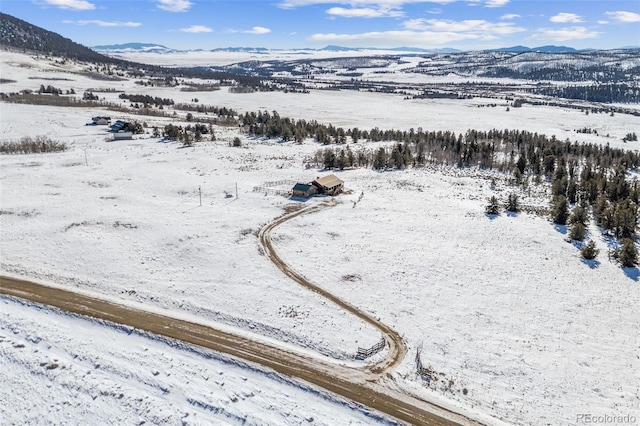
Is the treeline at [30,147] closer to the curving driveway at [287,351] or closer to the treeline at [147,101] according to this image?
the curving driveway at [287,351]

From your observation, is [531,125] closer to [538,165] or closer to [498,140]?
[498,140]

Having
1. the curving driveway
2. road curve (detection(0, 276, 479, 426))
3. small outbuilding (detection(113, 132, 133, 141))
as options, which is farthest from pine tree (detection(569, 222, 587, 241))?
small outbuilding (detection(113, 132, 133, 141))

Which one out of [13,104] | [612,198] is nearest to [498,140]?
[612,198]

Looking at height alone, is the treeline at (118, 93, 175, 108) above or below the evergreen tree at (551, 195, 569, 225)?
above

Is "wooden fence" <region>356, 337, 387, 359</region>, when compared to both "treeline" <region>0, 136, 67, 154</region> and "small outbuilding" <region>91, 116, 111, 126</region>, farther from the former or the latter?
"small outbuilding" <region>91, 116, 111, 126</region>

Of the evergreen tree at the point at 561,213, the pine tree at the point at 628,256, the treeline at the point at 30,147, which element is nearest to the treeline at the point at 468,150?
the evergreen tree at the point at 561,213
